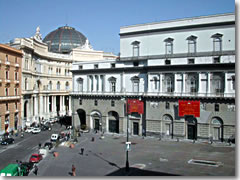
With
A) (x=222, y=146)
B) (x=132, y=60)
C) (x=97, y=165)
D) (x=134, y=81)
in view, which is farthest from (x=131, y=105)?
(x=97, y=165)

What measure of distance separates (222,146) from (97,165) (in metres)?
18.3

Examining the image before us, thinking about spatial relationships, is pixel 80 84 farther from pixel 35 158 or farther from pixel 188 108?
pixel 35 158

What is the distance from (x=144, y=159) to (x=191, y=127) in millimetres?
13732

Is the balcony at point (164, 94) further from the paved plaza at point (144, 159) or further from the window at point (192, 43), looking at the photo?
the window at point (192, 43)

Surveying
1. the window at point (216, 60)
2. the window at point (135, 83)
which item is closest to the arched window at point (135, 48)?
the window at point (135, 83)

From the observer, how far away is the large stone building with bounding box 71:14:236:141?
42.0 meters

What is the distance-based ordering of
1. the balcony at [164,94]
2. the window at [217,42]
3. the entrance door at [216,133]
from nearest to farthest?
the balcony at [164,94], the entrance door at [216,133], the window at [217,42]

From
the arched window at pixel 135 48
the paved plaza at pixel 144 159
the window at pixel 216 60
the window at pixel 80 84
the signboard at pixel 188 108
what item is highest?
the arched window at pixel 135 48

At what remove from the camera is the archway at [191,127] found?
144 feet

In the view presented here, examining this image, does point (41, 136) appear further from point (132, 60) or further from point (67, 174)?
point (67, 174)

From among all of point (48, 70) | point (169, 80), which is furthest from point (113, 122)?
point (48, 70)

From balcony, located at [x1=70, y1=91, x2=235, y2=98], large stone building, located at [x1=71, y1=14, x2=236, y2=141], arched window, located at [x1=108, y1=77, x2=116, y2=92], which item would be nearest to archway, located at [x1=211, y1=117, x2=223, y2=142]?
large stone building, located at [x1=71, y1=14, x2=236, y2=141]

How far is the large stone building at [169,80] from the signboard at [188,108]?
11.3 inches

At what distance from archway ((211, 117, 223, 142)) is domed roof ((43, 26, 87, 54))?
53744 mm
